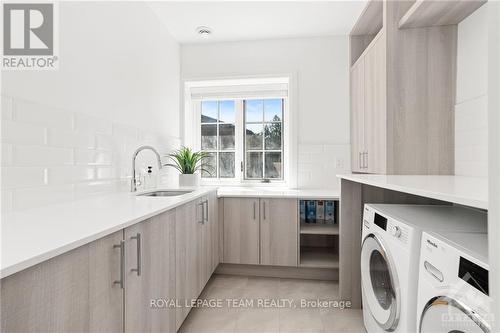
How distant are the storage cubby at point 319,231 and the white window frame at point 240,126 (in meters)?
0.37

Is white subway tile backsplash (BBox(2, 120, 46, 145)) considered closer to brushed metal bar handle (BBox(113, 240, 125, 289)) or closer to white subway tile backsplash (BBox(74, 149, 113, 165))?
white subway tile backsplash (BBox(74, 149, 113, 165))

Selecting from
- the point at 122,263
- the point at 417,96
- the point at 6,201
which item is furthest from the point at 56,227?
the point at 417,96

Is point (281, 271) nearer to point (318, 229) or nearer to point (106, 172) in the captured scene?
point (318, 229)

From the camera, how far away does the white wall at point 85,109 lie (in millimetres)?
1168

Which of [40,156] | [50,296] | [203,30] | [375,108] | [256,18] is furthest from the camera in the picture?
[203,30]

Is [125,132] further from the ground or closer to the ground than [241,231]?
further from the ground

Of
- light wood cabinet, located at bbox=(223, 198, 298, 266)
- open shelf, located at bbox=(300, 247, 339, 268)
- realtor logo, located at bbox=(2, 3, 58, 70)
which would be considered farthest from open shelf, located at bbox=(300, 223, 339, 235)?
realtor logo, located at bbox=(2, 3, 58, 70)

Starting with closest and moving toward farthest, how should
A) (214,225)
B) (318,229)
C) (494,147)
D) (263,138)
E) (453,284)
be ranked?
(494,147)
(453,284)
(214,225)
(318,229)
(263,138)

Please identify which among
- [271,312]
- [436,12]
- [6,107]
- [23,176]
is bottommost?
[271,312]

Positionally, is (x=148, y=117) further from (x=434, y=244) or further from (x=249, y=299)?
(x=434, y=244)

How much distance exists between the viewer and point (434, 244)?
897 mm

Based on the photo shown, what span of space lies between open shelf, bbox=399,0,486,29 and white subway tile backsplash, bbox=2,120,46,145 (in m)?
2.16

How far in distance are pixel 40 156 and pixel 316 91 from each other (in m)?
2.51

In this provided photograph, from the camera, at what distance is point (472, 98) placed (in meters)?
1.63
